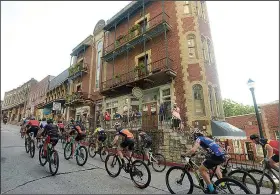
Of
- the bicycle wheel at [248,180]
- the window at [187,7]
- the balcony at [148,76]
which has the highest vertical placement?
the window at [187,7]

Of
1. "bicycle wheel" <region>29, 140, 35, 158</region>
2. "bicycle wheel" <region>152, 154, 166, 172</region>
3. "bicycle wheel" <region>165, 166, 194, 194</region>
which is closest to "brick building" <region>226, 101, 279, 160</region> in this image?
"bicycle wheel" <region>152, 154, 166, 172</region>

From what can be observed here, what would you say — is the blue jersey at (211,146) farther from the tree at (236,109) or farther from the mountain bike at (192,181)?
the tree at (236,109)

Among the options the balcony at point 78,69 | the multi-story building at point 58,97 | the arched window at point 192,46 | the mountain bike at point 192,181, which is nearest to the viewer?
the mountain bike at point 192,181

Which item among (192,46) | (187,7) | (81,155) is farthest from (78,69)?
(81,155)

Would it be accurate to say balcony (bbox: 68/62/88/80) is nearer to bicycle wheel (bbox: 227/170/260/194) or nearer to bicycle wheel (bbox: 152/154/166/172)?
bicycle wheel (bbox: 152/154/166/172)

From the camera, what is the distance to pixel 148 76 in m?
12.1

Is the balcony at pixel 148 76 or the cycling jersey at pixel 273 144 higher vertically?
the balcony at pixel 148 76

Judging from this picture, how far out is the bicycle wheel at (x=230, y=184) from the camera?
11.8 ft

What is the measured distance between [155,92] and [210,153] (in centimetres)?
926

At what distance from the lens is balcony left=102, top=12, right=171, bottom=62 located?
13172 mm

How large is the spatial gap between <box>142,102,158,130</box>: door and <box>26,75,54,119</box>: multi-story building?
26.6 m

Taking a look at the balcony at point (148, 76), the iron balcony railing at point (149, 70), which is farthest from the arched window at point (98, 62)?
the iron balcony railing at point (149, 70)

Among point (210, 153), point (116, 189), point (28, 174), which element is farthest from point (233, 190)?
point (28, 174)

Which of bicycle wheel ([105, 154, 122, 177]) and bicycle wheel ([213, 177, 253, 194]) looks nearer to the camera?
bicycle wheel ([213, 177, 253, 194])
